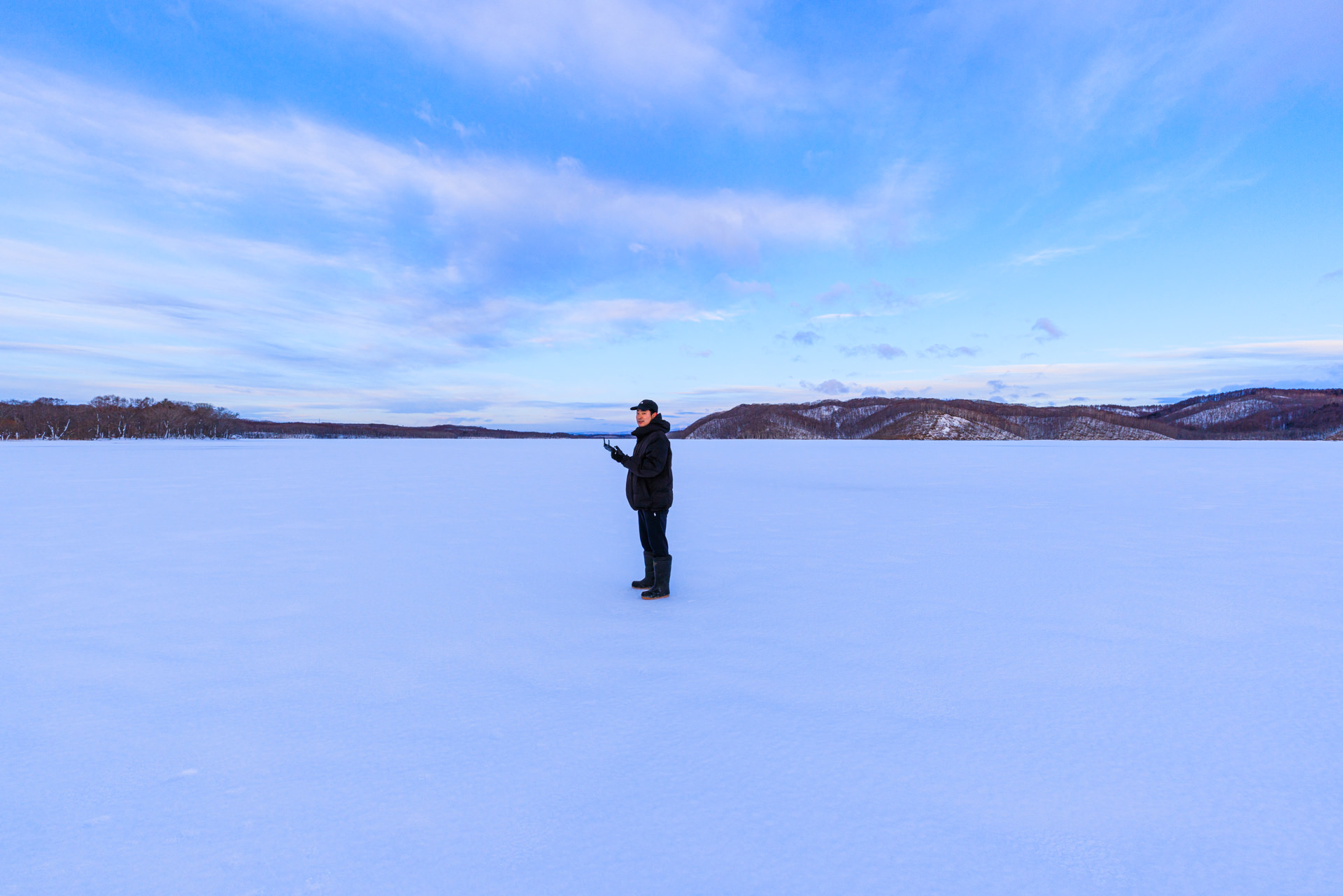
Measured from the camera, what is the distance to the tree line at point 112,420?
104 metres

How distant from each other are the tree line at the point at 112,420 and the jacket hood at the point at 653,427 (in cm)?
12879

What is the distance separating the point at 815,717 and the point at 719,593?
9.03 feet

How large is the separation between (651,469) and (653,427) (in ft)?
1.26

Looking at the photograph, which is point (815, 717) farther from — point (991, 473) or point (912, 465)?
point (912, 465)

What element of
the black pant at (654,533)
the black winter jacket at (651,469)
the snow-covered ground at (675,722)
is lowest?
the snow-covered ground at (675,722)

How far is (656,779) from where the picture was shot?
2779mm

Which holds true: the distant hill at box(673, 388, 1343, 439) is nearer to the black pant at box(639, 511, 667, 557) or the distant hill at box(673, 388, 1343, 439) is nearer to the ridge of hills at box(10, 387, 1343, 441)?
the ridge of hills at box(10, 387, 1343, 441)

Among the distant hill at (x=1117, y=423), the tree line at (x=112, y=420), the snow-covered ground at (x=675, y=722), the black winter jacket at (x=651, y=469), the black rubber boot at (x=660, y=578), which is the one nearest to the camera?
the snow-covered ground at (x=675, y=722)

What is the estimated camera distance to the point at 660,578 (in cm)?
597

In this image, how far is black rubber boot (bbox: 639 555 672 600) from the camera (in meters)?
5.93

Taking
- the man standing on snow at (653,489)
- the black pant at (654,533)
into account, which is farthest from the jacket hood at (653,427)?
the black pant at (654,533)

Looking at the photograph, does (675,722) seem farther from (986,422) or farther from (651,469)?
(986,422)

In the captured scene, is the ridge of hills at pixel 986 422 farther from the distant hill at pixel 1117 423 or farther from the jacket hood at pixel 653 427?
the jacket hood at pixel 653 427

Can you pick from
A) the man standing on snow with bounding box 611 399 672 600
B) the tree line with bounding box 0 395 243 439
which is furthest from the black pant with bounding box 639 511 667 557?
the tree line with bounding box 0 395 243 439
